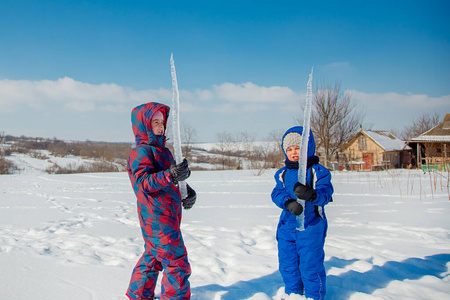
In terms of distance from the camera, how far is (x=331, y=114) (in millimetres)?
27359

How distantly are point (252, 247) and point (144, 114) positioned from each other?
93.6 inches

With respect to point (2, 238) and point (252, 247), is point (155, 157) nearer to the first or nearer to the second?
point (252, 247)

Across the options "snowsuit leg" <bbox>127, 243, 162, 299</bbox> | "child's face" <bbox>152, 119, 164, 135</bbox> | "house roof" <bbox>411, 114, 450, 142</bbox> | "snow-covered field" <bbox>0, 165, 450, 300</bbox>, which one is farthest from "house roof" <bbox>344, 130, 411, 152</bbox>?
"snowsuit leg" <bbox>127, 243, 162, 299</bbox>

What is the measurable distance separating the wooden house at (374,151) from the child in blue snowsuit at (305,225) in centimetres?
2983

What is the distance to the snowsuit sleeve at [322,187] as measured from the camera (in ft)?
6.55

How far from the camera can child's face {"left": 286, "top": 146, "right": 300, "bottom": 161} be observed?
2250 mm

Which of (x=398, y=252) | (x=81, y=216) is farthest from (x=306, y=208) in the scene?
(x=81, y=216)

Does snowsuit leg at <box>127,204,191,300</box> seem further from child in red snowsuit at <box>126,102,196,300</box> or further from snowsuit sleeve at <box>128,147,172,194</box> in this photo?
→ snowsuit sleeve at <box>128,147,172,194</box>

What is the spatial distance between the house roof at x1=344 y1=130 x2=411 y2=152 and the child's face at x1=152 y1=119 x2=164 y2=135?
3233 centimetres

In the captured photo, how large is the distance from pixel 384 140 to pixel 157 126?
34.5 meters

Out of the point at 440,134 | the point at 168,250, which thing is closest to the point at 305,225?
the point at 168,250

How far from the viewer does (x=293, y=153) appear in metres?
2.26

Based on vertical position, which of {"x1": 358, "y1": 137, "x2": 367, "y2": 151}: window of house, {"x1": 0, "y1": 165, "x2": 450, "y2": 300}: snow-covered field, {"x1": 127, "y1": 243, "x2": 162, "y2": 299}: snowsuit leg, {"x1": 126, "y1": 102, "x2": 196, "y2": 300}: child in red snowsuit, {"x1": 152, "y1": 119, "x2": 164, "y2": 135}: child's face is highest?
{"x1": 358, "y1": 137, "x2": 367, "y2": 151}: window of house

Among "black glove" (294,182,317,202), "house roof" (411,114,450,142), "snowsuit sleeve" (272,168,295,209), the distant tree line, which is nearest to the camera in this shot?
"black glove" (294,182,317,202)
